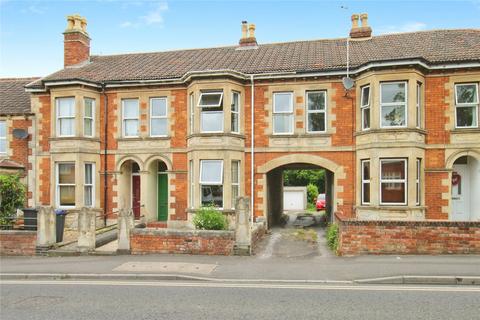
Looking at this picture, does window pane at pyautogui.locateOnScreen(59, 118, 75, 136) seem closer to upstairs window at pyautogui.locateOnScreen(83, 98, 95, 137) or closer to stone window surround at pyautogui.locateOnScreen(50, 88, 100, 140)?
stone window surround at pyautogui.locateOnScreen(50, 88, 100, 140)

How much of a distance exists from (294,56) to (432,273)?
12.3 m

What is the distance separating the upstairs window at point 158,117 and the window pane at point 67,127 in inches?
138

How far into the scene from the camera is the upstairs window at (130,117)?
59.0 feet

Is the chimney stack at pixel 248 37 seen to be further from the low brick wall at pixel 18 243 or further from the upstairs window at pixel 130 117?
the low brick wall at pixel 18 243

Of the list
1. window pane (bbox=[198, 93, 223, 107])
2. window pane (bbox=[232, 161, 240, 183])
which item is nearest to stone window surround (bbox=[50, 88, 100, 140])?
window pane (bbox=[198, 93, 223, 107])

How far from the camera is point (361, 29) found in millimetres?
19719

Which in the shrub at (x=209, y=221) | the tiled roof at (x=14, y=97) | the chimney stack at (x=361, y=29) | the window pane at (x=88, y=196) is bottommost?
the shrub at (x=209, y=221)

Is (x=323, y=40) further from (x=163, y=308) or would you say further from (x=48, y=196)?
(x=163, y=308)

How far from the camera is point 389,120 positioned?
49.2ft

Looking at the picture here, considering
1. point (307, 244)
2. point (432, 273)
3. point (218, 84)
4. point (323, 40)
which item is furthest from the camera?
point (323, 40)

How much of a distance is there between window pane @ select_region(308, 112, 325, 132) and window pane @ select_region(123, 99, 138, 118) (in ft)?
25.6

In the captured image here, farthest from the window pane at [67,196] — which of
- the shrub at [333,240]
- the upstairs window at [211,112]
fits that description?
the shrub at [333,240]

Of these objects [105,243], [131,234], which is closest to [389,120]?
[131,234]

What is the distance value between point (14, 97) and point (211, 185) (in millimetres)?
11751
